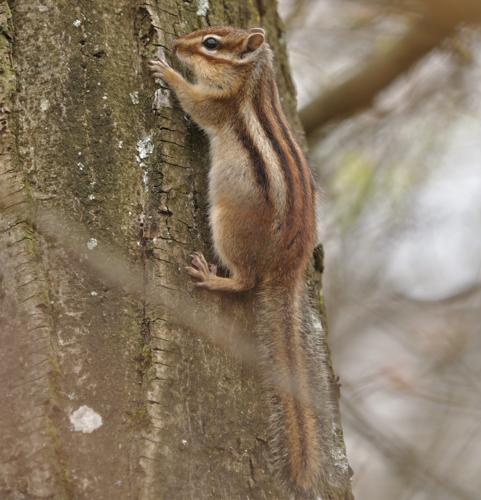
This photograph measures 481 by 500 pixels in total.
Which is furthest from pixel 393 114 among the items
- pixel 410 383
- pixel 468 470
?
pixel 468 470

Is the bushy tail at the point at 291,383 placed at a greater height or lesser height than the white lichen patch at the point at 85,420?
lesser

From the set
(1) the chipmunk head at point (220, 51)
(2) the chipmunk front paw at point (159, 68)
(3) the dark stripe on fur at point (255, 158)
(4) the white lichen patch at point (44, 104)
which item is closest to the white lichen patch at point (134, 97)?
(2) the chipmunk front paw at point (159, 68)

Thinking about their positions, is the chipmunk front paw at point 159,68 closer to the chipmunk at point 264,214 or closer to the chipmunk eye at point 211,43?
the chipmunk at point 264,214

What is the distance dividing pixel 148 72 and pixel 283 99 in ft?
3.84

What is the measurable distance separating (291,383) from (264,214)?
0.77 m

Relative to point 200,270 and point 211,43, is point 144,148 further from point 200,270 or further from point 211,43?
point 211,43

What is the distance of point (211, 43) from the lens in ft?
11.5

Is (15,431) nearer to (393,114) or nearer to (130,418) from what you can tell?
(130,418)

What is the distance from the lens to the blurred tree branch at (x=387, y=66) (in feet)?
16.7

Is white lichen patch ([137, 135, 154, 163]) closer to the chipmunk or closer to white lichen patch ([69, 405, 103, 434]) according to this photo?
the chipmunk

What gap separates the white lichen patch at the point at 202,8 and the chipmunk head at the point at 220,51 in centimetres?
7

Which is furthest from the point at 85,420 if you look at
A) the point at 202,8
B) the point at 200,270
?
the point at 202,8

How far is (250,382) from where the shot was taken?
2525 millimetres

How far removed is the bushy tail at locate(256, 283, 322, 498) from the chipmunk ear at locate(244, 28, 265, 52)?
4.03ft
